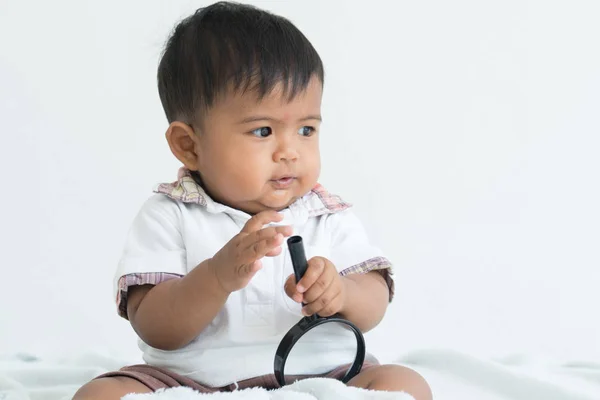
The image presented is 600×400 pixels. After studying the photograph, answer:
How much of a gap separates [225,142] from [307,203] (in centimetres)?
19

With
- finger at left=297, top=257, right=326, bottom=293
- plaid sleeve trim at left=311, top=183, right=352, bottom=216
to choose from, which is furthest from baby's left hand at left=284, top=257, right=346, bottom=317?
plaid sleeve trim at left=311, top=183, right=352, bottom=216

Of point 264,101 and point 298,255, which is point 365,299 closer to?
point 298,255

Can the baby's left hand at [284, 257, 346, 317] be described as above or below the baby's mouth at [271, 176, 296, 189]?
below

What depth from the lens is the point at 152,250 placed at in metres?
1.58

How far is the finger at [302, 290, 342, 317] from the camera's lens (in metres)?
1.44

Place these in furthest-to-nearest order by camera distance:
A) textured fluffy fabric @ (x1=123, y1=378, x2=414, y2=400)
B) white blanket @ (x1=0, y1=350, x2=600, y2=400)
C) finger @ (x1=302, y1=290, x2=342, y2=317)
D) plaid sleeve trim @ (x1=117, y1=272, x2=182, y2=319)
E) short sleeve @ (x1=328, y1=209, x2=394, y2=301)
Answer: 1. white blanket @ (x1=0, y1=350, x2=600, y2=400)
2. short sleeve @ (x1=328, y1=209, x2=394, y2=301)
3. plaid sleeve trim @ (x1=117, y1=272, x2=182, y2=319)
4. finger @ (x1=302, y1=290, x2=342, y2=317)
5. textured fluffy fabric @ (x1=123, y1=378, x2=414, y2=400)

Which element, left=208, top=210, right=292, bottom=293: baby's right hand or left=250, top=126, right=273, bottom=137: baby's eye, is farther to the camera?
left=250, top=126, right=273, bottom=137: baby's eye

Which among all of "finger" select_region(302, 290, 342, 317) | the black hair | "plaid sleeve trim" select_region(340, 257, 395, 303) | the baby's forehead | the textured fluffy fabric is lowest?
the textured fluffy fabric

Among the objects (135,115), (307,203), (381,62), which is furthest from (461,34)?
(307,203)

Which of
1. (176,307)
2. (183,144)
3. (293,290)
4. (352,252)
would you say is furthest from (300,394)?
(183,144)

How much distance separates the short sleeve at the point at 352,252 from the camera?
1641mm

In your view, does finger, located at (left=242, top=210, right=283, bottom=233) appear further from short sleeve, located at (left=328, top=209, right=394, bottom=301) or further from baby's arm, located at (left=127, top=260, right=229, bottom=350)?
short sleeve, located at (left=328, top=209, right=394, bottom=301)

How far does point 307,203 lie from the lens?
167cm

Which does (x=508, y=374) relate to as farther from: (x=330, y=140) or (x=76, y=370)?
(x=330, y=140)
